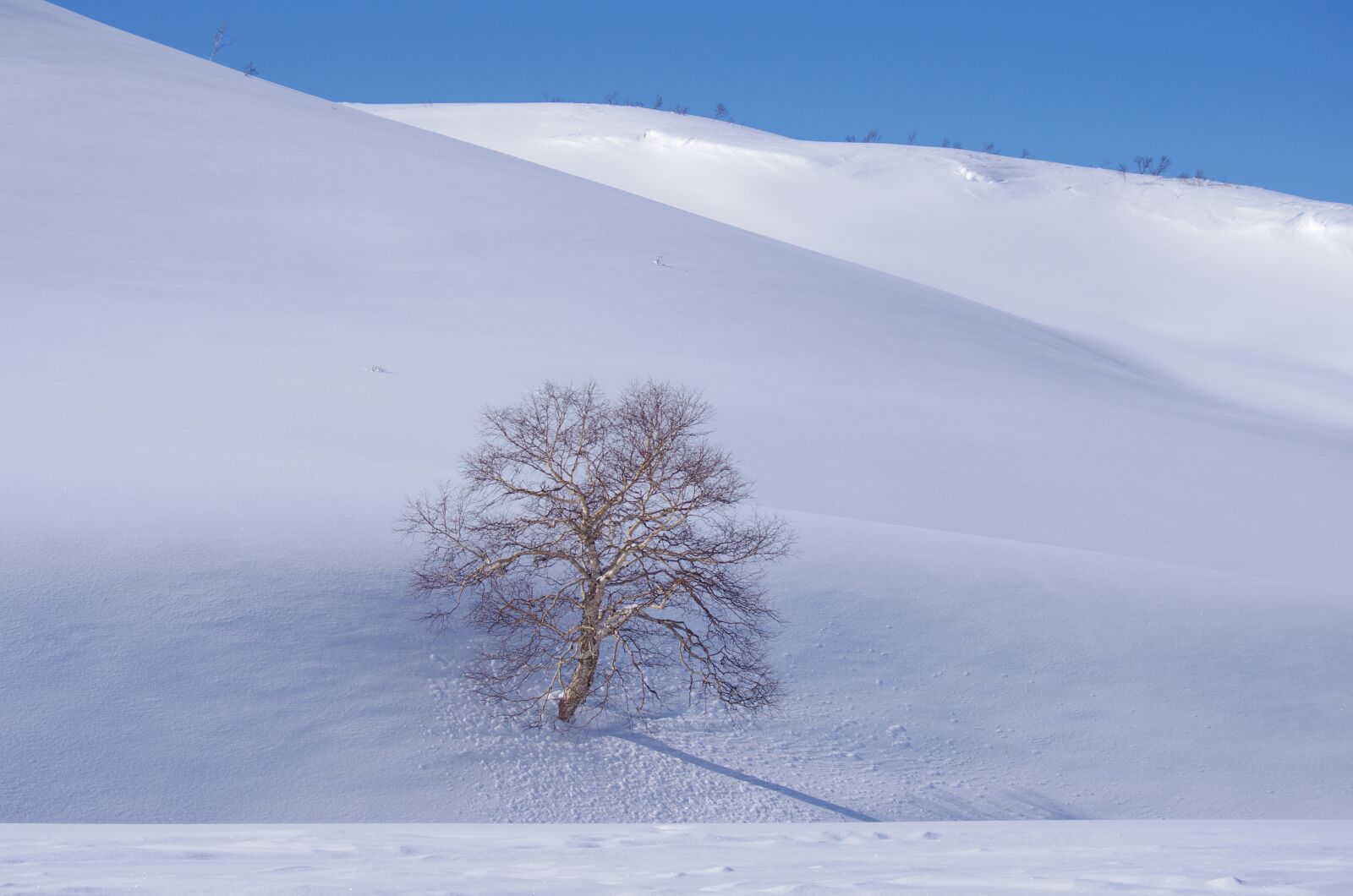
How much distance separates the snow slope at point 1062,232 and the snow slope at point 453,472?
12.8 m

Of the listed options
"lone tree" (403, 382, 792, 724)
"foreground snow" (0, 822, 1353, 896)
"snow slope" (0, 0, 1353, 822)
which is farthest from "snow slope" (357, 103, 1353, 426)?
"foreground snow" (0, 822, 1353, 896)

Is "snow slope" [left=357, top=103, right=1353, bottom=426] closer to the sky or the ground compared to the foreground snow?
closer to the sky

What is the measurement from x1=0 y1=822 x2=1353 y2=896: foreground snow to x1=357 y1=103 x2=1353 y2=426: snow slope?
1391 inches

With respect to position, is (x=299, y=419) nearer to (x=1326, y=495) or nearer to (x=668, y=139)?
(x=1326, y=495)

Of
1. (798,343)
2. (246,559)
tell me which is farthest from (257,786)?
(798,343)

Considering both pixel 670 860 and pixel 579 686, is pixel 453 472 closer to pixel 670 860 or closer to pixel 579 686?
pixel 579 686

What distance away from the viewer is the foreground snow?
4.76m

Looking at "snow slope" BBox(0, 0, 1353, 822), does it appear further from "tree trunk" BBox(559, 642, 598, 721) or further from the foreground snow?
the foreground snow

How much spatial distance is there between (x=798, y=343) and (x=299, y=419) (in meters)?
13.1

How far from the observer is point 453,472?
54.3ft

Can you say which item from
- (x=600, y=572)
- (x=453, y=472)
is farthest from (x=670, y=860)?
(x=453, y=472)

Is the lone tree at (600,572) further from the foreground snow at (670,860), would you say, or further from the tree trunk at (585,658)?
the foreground snow at (670,860)

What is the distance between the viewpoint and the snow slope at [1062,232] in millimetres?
45906

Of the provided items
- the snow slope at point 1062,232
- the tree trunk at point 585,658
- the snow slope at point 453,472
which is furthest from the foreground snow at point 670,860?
the snow slope at point 1062,232
